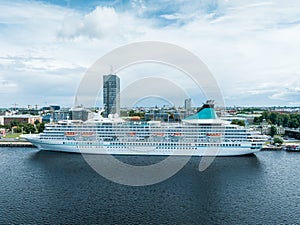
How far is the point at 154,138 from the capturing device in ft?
63.6

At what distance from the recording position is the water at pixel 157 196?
29.1ft

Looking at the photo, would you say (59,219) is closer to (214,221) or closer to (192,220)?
(192,220)

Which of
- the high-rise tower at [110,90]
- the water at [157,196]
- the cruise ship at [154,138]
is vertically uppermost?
the high-rise tower at [110,90]

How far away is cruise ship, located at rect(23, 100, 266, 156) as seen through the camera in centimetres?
1834

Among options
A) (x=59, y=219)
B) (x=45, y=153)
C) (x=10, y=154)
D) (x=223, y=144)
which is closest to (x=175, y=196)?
(x=59, y=219)

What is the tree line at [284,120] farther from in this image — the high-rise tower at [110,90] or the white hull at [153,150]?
the high-rise tower at [110,90]

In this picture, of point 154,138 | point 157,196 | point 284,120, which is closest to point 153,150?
point 154,138

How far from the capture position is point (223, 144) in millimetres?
18375

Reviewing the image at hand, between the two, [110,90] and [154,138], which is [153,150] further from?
[110,90]

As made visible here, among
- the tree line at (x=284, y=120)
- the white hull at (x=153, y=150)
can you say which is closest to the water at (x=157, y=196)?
the white hull at (x=153, y=150)

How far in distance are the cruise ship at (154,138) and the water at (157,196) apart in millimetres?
2758

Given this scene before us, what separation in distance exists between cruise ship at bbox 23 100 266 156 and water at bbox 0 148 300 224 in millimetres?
2758

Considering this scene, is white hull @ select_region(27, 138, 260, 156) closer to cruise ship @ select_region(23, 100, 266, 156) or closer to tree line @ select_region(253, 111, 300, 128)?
cruise ship @ select_region(23, 100, 266, 156)

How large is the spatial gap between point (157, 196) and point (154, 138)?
8789 mm
